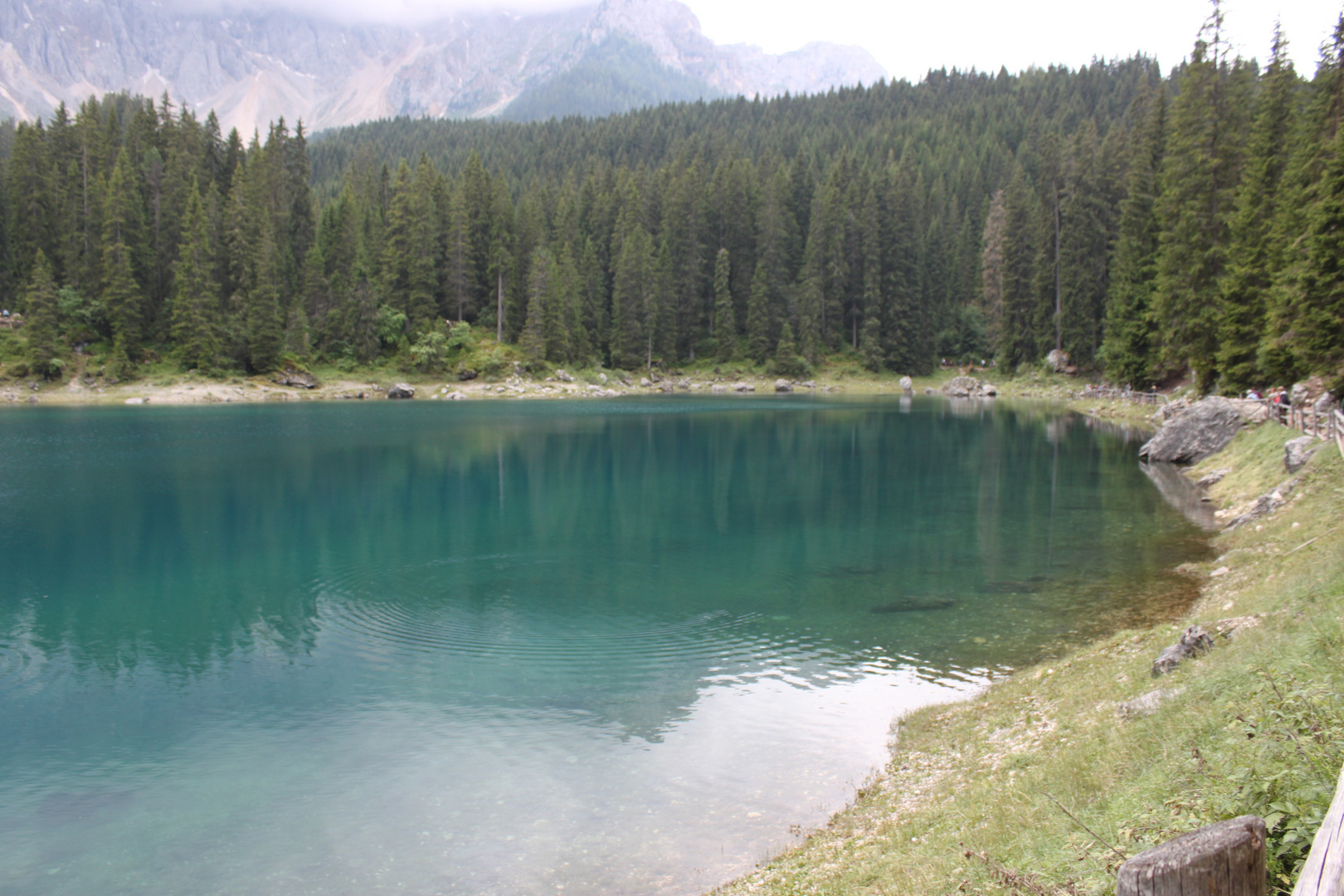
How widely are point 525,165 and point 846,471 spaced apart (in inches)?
5456

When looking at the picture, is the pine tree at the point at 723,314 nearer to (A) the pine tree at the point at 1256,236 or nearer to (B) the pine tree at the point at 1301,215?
(A) the pine tree at the point at 1256,236

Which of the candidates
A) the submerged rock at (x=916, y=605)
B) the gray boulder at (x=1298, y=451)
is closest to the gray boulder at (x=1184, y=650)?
the submerged rock at (x=916, y=605)

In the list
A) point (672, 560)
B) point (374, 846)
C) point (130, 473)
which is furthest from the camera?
point (130, 473)

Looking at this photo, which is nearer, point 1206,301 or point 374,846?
point 374,846

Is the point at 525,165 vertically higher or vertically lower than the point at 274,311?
higher

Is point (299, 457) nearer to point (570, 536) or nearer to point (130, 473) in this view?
point (130, 473)

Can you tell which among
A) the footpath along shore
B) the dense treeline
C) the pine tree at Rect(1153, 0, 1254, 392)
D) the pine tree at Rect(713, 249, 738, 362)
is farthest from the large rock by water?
the pine tree at Rect(1153, 0, 1254, 392)

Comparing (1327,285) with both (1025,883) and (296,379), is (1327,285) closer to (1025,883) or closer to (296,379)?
(1025,883)

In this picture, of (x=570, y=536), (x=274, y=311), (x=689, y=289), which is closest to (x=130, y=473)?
(x=570, y=536)

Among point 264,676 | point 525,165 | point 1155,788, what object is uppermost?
point 525,165

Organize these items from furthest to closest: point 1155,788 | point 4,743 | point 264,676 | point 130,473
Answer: point 130,473 → point 264,676 → point 4,743 → point 1155,788

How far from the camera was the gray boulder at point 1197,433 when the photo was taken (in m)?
37.1

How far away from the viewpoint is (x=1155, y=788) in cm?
656

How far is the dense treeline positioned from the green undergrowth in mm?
42998
